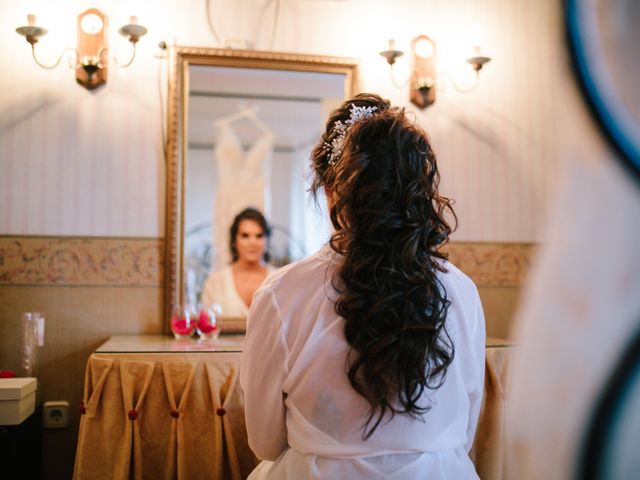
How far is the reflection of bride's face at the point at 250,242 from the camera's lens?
2.70m

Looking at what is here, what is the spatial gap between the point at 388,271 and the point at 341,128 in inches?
14.5

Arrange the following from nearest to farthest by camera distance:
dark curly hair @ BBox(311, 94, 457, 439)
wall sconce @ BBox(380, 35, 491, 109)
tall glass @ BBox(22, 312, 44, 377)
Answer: dark curly hair @ BBox(311, 94, 457, 439) < tall glass @ BBox(22, 312, 44, 377) < wall sconce @ BBox(380, 35, 491, 109)

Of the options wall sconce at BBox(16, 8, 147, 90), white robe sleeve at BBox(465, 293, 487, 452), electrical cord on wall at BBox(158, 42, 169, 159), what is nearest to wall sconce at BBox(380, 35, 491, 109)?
electrical cord on wall at BBox(158, 42, 169, 159)

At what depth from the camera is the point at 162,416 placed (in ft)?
6.93

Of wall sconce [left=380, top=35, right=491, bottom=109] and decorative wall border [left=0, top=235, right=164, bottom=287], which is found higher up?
wall sconce [left=380, top=35, right=491, bottom=109]

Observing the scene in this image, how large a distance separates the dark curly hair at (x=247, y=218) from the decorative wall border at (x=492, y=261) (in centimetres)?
86

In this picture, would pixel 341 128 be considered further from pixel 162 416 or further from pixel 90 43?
pixel 90 43

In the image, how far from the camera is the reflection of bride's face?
2.70 metres

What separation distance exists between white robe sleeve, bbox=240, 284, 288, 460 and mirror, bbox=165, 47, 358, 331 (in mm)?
1430

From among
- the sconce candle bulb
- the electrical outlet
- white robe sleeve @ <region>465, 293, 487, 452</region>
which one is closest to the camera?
white robe sleeve @ <region>465, 293, 487, 452</region>

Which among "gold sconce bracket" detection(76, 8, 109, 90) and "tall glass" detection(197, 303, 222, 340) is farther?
"gold sconce bracket" detection(76, 8, 109, 90)

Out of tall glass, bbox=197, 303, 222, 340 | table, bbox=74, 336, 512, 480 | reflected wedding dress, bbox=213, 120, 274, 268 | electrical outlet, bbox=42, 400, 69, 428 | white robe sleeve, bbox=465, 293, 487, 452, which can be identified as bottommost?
electrical outlet, bbox=42, 400, 69, 428

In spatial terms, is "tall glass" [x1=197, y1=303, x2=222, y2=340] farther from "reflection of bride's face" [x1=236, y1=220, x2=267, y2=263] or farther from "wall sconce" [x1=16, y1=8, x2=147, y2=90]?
"wall sconce" [x1=16, y1=8, x2=147, y2=90]

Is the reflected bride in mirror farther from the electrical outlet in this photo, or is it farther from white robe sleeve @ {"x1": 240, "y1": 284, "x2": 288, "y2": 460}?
white robe sleeve @ {"x1": 240, "y1": 284, "x2": 288, "y2": 460}
